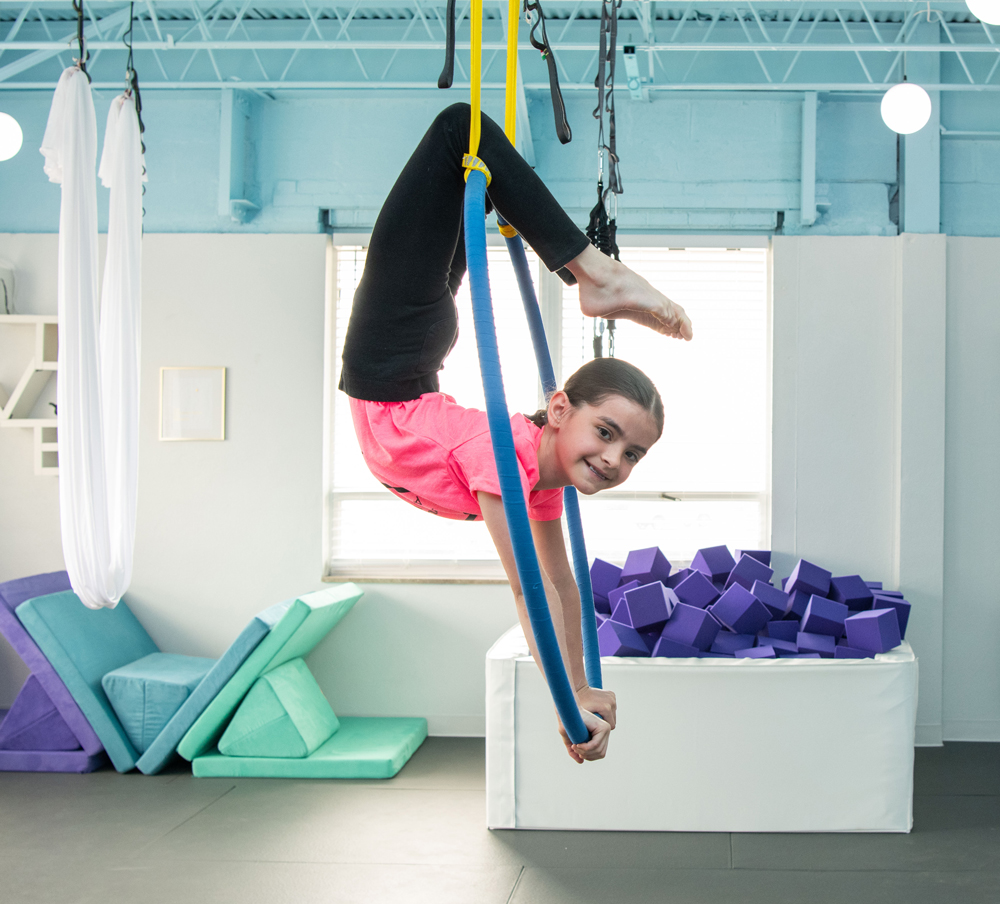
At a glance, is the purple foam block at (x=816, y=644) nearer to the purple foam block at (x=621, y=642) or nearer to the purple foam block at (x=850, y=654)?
the purple foam block at (x=850, y=654)

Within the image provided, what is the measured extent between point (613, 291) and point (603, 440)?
27cm

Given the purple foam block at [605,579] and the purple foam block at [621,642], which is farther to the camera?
the purple foam block at [605,579]

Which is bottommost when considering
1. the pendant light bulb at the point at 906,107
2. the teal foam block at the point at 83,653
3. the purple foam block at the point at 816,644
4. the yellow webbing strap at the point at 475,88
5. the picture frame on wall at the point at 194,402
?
the teal foam block at the point at 83,653

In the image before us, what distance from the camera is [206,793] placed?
357cm

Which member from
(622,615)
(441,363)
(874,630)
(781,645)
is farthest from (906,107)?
(441,363)

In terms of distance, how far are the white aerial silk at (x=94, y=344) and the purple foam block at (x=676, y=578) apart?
222 cm

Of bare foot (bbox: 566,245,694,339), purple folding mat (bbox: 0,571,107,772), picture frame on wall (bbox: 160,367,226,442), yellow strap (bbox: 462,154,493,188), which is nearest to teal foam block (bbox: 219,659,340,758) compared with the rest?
purple folding mat (bbox: 0,571,107,772)

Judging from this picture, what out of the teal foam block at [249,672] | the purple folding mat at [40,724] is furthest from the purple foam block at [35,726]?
the teal foam block at [249,672]

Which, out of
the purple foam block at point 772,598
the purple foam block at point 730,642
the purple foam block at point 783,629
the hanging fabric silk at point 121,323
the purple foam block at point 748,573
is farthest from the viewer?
the purple foam block at point 748,573

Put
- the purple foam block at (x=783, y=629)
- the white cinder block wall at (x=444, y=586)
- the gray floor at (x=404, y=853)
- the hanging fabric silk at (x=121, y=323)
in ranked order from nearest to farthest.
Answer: the gray floor at (x=404, y=853)
the hanging fabric silk at (x=121, y=323)
the purple foam block at (x=783, y=629)
the white cinder block wall at (x=444, y=586)

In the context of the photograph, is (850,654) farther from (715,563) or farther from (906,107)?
(906,107)

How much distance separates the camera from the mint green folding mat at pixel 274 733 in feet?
12.3

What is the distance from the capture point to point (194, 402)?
14.9 ft

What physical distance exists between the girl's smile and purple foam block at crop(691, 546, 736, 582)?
2.61m
